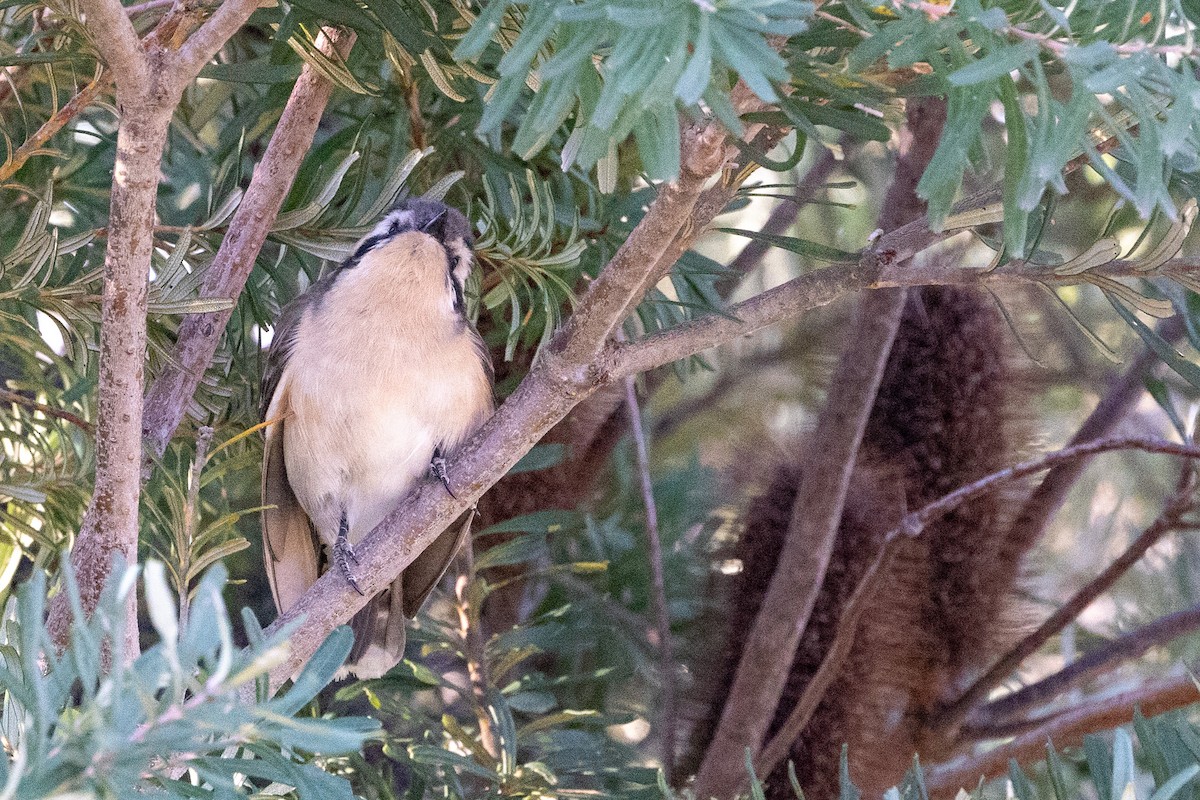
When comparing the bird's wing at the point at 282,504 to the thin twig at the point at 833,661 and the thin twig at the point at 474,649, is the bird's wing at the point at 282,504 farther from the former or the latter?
the thin twig at the point at 833,661

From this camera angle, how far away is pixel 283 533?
276 centimetres

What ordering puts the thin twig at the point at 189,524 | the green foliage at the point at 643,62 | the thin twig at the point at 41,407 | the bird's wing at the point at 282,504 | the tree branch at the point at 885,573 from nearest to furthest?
1. the green foliage at the point at 643,62
2. the thin twig at the point at 189,524
3. the thin twig at the point at 41,407
4. the tree branch at the point at 885,573
5. the bird's wing at the point at 282,504

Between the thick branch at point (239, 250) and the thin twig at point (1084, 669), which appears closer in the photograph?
the thick branch at point (239, 250)

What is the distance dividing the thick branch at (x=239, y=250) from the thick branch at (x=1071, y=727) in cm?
162

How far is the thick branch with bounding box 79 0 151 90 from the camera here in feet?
3.94

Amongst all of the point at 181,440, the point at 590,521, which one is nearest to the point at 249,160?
the point at 181,440

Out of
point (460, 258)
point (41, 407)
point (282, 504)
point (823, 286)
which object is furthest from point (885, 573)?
point (41, 407)

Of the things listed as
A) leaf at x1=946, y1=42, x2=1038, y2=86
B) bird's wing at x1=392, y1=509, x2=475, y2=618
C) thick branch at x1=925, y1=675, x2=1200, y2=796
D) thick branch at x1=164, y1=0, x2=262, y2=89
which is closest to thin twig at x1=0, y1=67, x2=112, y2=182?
thick branch at x1=164, y1=0, x2=262, y2=89

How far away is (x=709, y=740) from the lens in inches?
104

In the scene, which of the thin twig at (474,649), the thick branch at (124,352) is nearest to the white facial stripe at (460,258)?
the thin twig at (474,649)

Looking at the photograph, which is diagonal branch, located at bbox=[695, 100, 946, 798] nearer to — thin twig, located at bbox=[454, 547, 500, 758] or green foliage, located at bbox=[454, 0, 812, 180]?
thin twig, located at bbox=[454, 547, 500, 758]

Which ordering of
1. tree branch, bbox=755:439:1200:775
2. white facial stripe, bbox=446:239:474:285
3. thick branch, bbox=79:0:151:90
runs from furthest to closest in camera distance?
white facial stripe, bbox=446:239:474:285, tree branch, bbox=755:439:1200:775, thick branch, bbox=79:0:151:90

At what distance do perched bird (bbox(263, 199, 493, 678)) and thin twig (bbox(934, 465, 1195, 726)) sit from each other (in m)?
1.13

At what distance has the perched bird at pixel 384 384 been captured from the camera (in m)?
2.47
